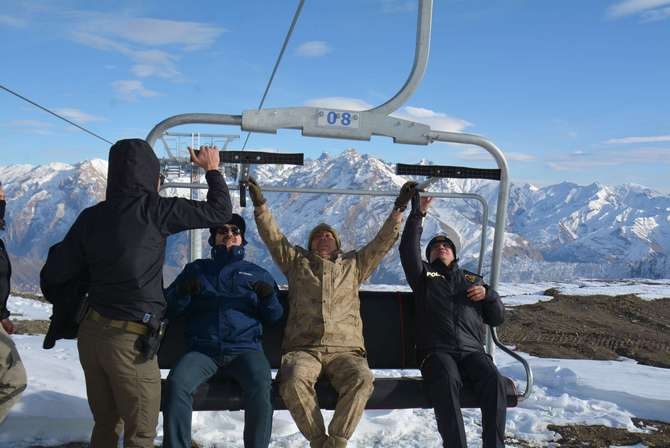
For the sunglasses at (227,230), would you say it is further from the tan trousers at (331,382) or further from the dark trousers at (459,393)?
the dark trousers at (459,393)

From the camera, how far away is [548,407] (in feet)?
17.6

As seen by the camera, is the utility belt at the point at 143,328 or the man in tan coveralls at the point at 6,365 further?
the man in tan coveralls at the point at 6,365

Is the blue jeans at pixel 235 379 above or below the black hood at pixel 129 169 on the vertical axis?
below

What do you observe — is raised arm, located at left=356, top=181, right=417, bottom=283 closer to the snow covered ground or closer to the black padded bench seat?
the black padded bench seat

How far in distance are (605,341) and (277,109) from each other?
32.3 ft

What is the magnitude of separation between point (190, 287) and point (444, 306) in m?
1.61

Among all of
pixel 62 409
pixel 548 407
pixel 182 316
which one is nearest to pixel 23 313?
pixel 62 409

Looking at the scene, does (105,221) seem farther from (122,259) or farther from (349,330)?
(349,330)

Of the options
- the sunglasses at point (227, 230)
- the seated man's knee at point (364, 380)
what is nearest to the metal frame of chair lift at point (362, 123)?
the sunglasses at point (227, 230)

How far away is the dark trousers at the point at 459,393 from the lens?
3457 millimetres

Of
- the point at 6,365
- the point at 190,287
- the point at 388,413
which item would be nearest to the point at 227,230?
the point at 190,287

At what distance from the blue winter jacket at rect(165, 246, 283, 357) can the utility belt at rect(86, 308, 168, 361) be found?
2.44 feet

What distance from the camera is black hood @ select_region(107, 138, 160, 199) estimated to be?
281cm

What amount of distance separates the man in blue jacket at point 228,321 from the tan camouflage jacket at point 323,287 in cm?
20
